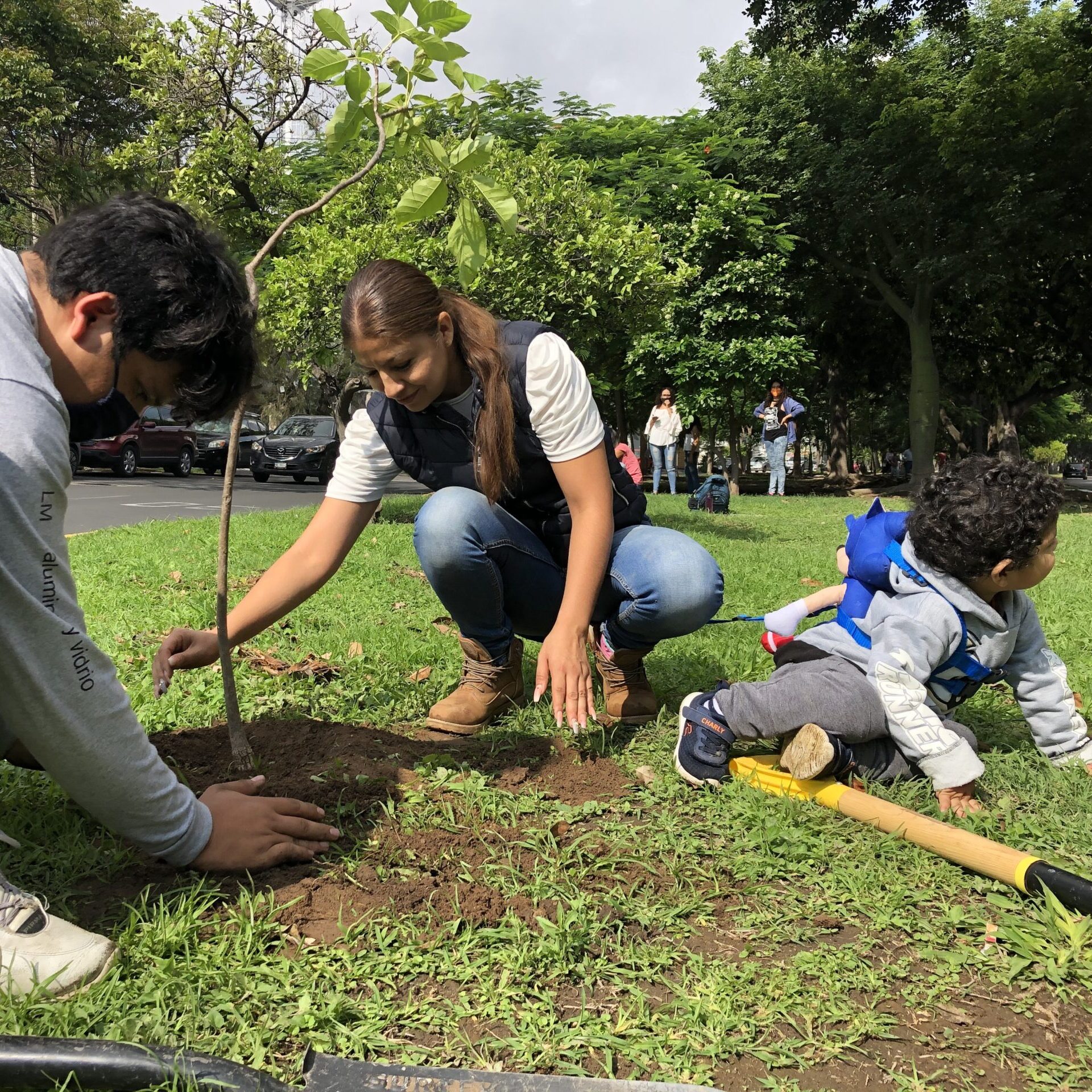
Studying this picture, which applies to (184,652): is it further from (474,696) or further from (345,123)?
(345,123)

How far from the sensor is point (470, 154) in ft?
6.82

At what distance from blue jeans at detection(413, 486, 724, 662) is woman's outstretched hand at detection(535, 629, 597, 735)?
58cm

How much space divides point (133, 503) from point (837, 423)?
1854 cm

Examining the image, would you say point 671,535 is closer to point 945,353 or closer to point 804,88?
point 804,88

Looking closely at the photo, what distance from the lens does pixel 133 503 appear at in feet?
43.5

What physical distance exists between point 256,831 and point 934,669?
1.84 metres

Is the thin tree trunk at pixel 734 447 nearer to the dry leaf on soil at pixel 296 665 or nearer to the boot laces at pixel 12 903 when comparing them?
the dry leaf on soil at pixel 296 665

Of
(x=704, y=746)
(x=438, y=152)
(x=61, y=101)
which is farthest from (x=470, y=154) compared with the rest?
(x=61, y=101)

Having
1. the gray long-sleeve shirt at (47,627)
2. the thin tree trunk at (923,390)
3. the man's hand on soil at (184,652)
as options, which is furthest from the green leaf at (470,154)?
the thin tree trunk at (923,390)

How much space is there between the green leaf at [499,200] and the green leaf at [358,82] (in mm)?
311

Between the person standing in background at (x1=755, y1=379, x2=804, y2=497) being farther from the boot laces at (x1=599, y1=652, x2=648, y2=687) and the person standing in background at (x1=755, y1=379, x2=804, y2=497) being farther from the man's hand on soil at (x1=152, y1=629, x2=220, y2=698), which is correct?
the man's hand on soil at (x1=152, y1=629, x2=220, y2=698)

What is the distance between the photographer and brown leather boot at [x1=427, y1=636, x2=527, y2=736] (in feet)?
10.00

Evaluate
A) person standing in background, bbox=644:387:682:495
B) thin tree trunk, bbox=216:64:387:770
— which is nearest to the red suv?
person standing in background, bbox=644:387:682:495

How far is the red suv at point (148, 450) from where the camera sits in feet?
63.1
